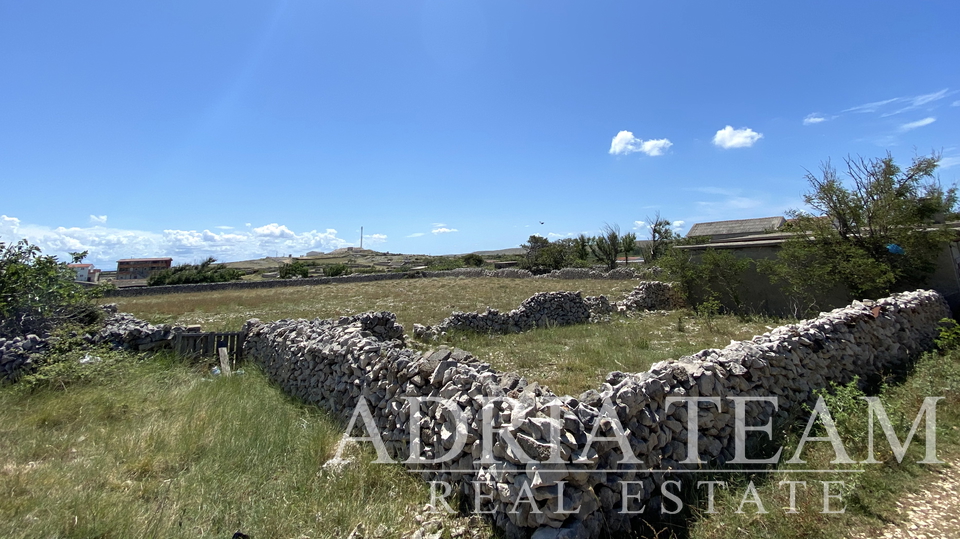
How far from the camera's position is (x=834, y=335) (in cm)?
603

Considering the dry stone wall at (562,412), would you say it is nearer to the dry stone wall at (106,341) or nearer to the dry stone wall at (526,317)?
the dry stone wall at (106,341)

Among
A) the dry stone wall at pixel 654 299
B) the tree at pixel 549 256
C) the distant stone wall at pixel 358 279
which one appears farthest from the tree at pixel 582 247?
the dry stone wall at pixel 654 299

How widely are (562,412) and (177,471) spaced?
4171mm

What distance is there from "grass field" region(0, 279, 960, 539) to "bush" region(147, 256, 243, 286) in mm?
46839

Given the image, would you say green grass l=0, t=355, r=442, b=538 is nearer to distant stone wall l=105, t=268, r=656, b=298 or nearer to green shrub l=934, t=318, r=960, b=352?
green shrub l=934, t=318, r=960, b=352

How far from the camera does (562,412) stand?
3.29 metres

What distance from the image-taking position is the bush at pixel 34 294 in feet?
24.7

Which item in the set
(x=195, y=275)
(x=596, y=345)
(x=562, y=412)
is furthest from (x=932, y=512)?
(x=195, y=275)

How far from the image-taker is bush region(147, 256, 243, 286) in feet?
151

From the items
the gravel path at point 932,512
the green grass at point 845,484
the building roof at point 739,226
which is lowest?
the gravel path at point 932,512

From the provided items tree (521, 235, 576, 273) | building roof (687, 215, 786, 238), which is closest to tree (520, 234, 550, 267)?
tree (521, 235, 576, 273)

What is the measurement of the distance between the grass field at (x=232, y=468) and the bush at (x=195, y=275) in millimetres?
46839

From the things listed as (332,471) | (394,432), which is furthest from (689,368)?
(332,471)

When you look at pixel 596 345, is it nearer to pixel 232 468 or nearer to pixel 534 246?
pixel 232 468
